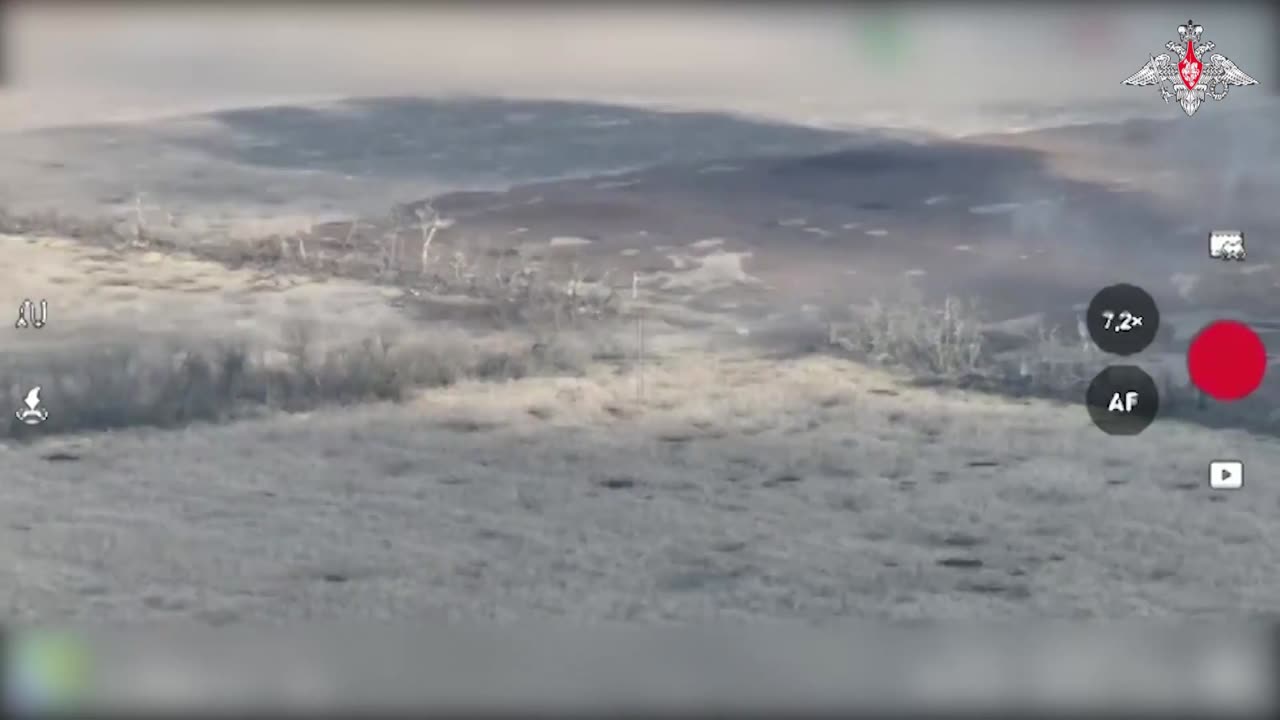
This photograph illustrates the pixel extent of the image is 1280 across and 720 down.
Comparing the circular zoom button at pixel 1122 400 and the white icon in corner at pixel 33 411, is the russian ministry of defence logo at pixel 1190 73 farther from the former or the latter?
the white icon in corner at pixel 33 411

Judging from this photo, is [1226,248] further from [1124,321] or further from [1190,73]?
[1190,73]

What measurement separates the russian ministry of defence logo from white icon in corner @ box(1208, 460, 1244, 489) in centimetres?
76

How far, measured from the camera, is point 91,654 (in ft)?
8.80

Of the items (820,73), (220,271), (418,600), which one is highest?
(820,73)

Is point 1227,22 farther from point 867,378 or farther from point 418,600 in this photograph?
point 418,600

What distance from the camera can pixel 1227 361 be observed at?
8.99 feet

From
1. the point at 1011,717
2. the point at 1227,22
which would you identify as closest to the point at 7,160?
the point at 1011,717

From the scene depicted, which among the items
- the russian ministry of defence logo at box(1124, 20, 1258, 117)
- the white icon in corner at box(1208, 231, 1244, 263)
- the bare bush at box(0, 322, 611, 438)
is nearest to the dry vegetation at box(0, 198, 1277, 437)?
the bare bush at box(0, 322, 611, 438)

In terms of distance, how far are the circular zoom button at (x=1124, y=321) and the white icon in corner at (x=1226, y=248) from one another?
0.17 meters

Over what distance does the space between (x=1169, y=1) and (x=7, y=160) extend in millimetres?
2515

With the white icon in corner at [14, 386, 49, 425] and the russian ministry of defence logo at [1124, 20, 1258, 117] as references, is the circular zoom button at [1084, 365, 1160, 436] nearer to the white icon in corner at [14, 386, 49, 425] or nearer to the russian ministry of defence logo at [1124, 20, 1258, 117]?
the russian ministry of defence logo at [1124, 20, 1258, 117]

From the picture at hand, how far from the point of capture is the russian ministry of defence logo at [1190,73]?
277 cm

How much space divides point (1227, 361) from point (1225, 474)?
24cm

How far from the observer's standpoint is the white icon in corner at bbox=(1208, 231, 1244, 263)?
2.77m
